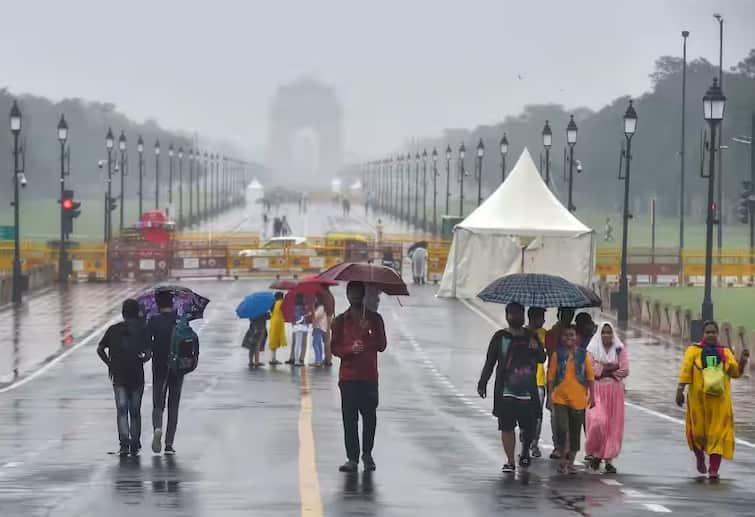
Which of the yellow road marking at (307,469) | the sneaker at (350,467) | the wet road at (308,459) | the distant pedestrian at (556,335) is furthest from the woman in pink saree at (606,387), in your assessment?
the yellow road marking at (307,469)

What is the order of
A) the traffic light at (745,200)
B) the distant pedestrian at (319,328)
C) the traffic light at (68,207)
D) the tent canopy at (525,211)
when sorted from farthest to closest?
the traffic light at (68,207) < the traffic light at (745,200) < the tent canopy at (525,211) < the distant pedestrian at (319,328)

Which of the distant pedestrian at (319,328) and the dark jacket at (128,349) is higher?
the dark jacket at (128,349)

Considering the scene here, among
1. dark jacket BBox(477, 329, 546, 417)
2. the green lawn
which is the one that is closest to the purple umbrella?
dark jacket BBox(477, 329, 546, 417)

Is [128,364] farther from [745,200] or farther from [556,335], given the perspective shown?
[745,200]

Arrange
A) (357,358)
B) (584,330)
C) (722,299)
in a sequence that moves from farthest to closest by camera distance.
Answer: (722,299) < (584,330) < (357,358)

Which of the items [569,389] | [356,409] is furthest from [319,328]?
[356,409]

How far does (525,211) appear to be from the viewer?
56750 mm

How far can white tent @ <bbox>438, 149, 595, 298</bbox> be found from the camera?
56375mm

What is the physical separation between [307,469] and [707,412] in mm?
4018

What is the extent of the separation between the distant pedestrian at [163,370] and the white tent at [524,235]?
3644 centimetres

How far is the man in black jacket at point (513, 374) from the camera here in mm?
17953

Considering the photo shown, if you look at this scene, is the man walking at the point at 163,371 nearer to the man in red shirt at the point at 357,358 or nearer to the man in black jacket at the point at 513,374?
the man in red shirt at the point at 357,358

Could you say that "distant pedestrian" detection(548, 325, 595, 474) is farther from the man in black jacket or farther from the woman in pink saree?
the man in black jacket

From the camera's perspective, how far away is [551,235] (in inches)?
2190
